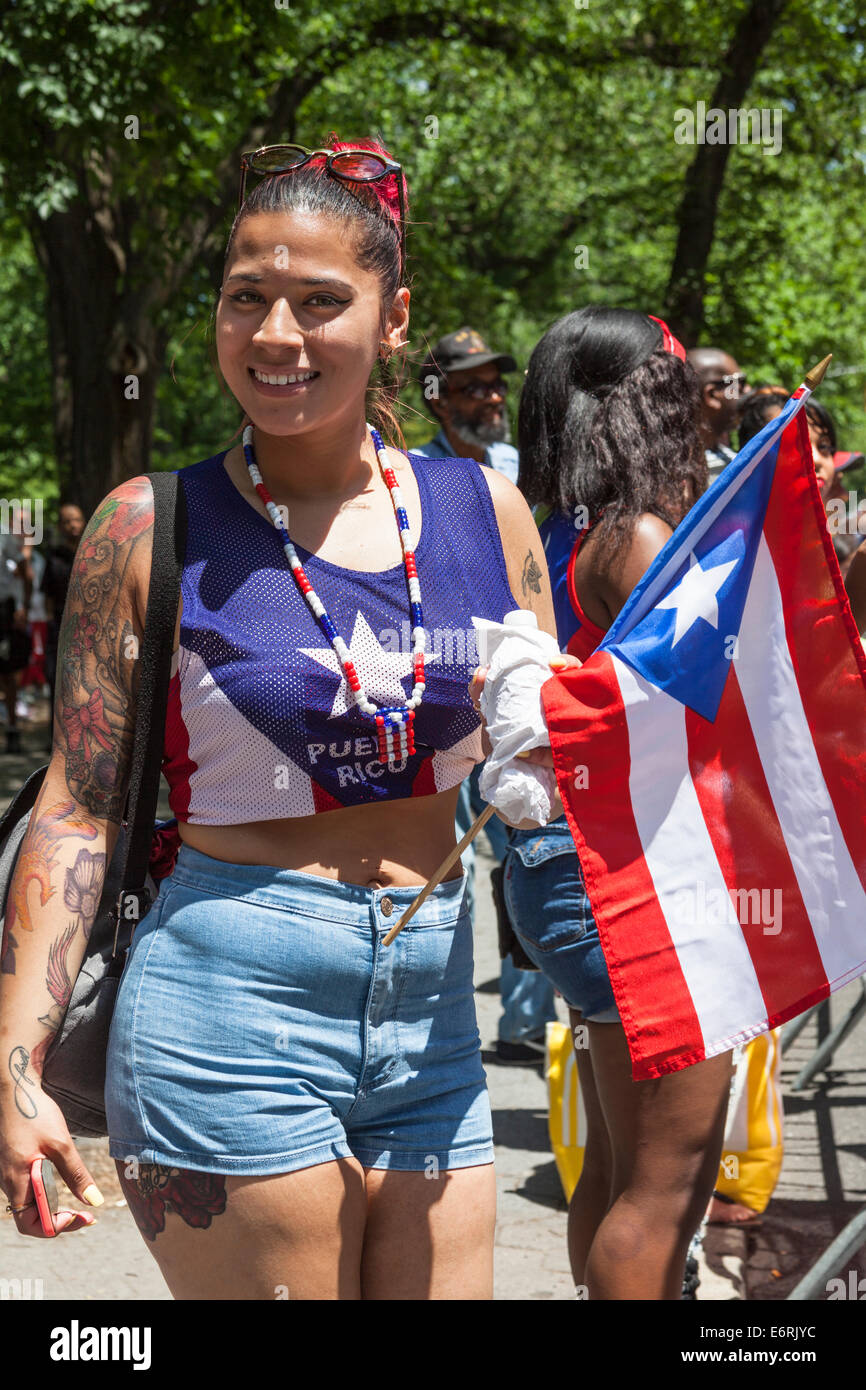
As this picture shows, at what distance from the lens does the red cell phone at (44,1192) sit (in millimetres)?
1845

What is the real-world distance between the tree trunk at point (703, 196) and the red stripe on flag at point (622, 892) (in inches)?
420

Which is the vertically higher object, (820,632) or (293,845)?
(820,632)

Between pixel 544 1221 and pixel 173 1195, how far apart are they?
257 cm

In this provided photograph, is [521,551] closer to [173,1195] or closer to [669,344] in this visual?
[669,344]

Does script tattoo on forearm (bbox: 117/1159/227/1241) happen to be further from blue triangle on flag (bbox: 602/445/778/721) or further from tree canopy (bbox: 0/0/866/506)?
tree canopy (bbox: 0/0/866/506)

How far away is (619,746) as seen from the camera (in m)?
2.36

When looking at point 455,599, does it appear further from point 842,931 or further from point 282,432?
point 842,931

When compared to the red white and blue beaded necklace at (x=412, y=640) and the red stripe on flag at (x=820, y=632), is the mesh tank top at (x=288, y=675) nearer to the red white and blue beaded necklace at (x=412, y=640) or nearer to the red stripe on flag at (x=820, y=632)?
the red white and blue beaded necklace at (x=412, y=640)

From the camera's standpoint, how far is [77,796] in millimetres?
2057

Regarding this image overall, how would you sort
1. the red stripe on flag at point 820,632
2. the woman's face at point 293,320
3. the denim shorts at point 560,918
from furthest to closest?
the denim shorts at point 560,918 < the red stripe on flag at point 820,632 < the woman's face at point 293,320

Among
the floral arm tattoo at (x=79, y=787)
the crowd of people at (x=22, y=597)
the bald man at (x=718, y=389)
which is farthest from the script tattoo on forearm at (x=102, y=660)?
the crowd of people at (x=22, y=597)

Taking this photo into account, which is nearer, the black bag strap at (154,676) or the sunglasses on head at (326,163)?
the black bag strap at (154,676)

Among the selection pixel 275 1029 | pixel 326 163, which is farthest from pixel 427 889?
pixel 326 163

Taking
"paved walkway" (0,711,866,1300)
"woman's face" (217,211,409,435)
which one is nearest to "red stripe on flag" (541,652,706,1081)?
"woman's face" (217,211,409,435)
